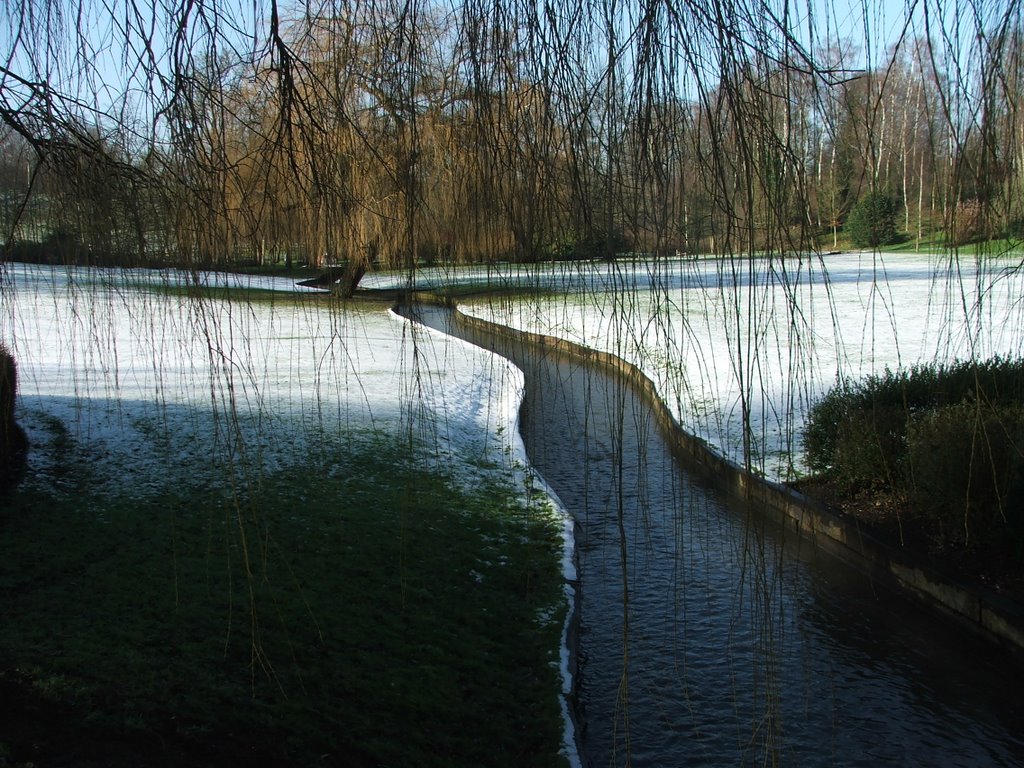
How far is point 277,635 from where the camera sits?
4.68 m

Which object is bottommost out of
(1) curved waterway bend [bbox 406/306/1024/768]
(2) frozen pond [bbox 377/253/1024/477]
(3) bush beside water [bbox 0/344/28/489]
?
(1) curved waterway bend [bbox 406/306/1024/768]

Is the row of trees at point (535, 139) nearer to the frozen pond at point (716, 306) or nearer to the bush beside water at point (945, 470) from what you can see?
the frozen pond at point (716, 306)

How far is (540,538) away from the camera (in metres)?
6.73

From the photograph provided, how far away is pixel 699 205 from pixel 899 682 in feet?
13.8

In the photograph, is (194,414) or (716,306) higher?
(716,306)

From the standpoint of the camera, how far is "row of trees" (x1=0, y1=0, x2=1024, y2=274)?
75.0 inches

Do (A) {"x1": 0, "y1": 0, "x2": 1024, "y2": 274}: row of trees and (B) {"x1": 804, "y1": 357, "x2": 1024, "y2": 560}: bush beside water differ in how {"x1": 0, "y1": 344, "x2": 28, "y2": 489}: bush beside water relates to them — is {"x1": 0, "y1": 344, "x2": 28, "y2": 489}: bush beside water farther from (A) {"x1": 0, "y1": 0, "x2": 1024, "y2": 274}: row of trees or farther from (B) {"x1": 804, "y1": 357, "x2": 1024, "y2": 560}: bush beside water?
(B) {"x1": 804, "y1": 357, "x2": 1024, "y2": 560}: bush beside water

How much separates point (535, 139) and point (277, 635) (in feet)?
11.5

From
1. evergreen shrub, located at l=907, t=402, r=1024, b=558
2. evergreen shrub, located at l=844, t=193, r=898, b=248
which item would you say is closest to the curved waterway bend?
evergreen shrub, located at l=907, t=402, r=1024, b=558

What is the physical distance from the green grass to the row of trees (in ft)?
3.14

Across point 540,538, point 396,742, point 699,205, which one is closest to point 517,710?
point 396,742

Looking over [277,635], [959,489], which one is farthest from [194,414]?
[959,489]

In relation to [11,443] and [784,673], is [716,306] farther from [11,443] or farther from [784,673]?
[11,443]

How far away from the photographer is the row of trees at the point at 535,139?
1.90 metres
